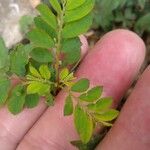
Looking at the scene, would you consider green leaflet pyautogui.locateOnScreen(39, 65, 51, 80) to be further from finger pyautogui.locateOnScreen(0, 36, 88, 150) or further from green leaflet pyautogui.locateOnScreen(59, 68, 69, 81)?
finger pyautogui.locateOnScreen(0, 36, 88, 150)

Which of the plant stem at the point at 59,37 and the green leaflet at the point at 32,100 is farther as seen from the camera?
the green leaflet at the point at 32,100

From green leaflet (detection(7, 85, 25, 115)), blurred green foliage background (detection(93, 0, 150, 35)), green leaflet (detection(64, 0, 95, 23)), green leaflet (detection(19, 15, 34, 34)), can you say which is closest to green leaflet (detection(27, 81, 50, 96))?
green leaflet (detection(7, 85, 25, 115))


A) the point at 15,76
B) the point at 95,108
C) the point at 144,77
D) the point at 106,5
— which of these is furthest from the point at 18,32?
the point at 95,108

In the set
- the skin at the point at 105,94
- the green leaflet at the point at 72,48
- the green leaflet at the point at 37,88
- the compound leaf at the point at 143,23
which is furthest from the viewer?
the compound leaf at the point at 143,23

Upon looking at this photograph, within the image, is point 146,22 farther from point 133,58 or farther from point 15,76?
point 15,76

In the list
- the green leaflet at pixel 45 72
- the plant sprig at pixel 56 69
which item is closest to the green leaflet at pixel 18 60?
Result: the plant sprig at pixel 56 69

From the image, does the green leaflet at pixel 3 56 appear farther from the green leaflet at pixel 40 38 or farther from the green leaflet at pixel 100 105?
the green leaflet at pixel 100 105

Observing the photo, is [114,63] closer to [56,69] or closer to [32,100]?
[56,69]
